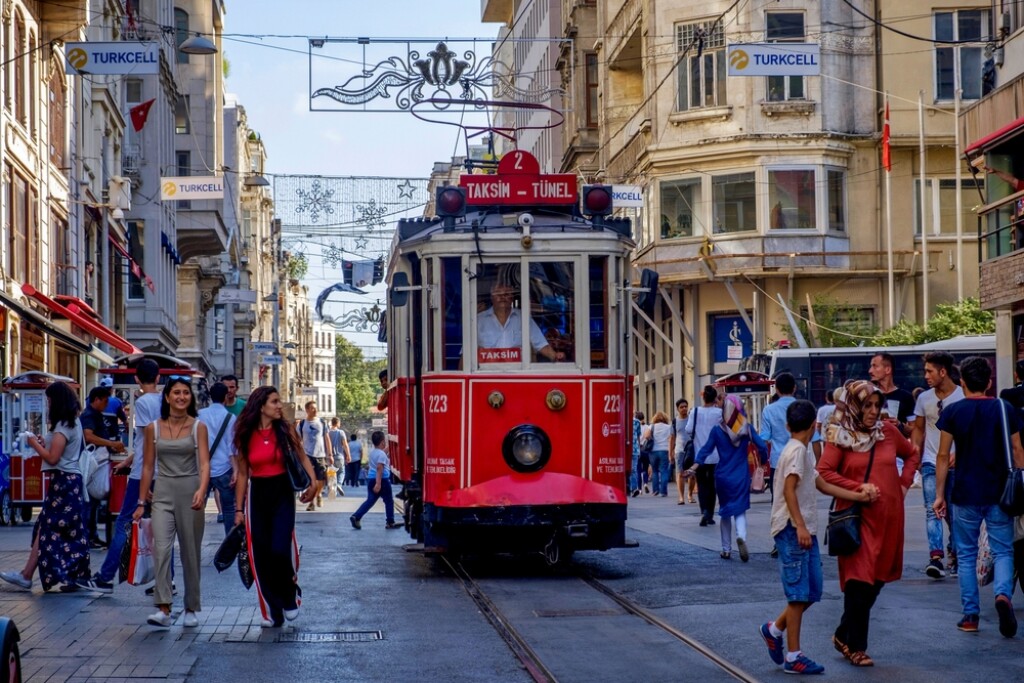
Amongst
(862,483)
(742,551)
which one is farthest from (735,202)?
(862,483)

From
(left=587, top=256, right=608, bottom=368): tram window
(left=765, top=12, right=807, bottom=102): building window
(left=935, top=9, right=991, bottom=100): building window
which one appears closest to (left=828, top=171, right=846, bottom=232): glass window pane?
(left=765, top=12, right=807, bottom=102): building window

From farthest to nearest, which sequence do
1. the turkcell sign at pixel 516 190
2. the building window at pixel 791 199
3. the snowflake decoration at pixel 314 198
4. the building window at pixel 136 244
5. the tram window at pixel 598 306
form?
the building window at pixel 136 244
the snowflake decoration at pixel 314 198
the building window at pixel 791 199
the turkcell sign at pixel 516 190
the tram window at pixel 598 306

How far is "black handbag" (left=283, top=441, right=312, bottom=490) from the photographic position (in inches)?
439

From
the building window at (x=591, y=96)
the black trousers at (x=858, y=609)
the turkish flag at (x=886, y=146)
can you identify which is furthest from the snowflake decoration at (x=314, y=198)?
the black trousers at (x=858, y=609)

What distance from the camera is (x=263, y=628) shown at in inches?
439

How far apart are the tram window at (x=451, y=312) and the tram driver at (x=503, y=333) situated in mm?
179

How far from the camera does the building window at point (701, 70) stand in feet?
130

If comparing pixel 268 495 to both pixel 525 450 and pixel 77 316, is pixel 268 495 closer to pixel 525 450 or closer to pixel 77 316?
pixel 525 450

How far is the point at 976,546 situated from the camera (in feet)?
34.9

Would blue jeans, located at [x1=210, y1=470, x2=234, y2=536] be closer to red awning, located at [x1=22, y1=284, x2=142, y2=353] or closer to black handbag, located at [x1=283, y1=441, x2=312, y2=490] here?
black handbag, located at [x1=283, y1=441, x2=312, y2=490]

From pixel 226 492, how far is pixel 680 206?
26.2m

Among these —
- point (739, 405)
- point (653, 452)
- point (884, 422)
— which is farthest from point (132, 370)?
point (884, 422)

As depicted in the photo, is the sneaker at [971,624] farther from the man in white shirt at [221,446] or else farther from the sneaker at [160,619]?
the man in white shirt at [221,446]

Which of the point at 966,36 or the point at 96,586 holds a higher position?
the point at 966,36
